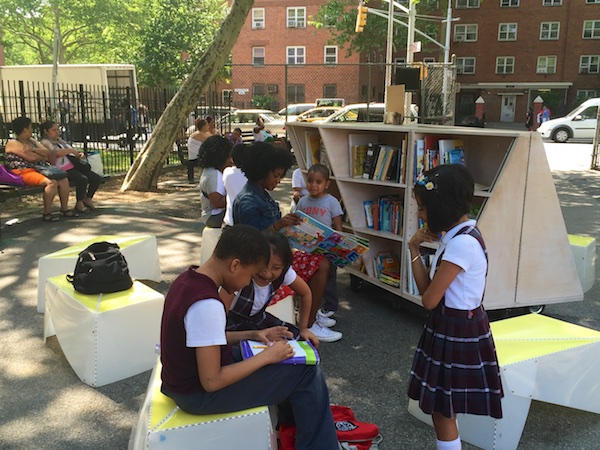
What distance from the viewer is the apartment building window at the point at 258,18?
42406 millimetres

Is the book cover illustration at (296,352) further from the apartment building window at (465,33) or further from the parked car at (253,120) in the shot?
the apartment building window at (465,33)

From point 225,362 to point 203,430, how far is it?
31cm

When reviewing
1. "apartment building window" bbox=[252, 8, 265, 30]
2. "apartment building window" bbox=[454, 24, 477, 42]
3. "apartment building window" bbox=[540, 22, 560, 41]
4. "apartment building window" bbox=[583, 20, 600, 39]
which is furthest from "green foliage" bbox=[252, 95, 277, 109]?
"apartment building window" bbox=[583, 20, 600, 39]

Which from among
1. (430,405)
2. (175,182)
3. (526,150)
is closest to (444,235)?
(430,405)

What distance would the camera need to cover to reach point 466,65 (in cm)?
4969

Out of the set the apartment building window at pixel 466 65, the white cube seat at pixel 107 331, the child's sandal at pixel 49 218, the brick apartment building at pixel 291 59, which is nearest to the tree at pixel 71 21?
the brick apartment building at pixel 291 59

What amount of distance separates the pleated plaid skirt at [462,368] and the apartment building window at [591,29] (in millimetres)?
50899

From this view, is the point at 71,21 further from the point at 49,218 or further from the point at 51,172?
the point at 49,218

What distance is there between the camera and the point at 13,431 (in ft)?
11.0

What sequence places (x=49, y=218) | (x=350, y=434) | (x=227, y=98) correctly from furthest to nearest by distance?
(x=227, y=98), (x=49, y=218), (x=350, y=434)

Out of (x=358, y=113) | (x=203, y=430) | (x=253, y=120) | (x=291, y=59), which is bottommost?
(x=203, y=430)

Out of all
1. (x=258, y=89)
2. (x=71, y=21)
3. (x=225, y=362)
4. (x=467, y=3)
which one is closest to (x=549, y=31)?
(x=467, y=3)

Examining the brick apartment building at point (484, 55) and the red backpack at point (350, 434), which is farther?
the brick apartment building at point (484, 55)

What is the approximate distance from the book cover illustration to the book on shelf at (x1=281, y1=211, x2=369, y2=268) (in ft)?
4.90
